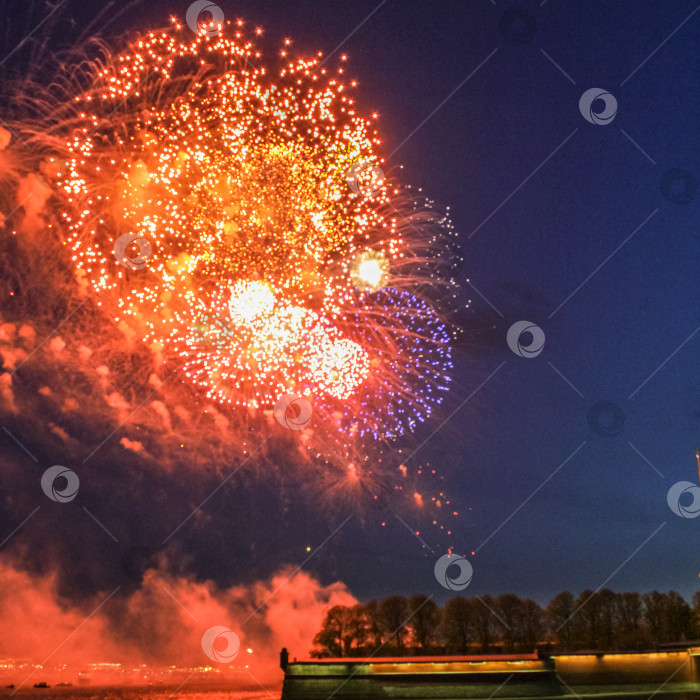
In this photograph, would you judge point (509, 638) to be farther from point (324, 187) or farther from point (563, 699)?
point (324, 187)

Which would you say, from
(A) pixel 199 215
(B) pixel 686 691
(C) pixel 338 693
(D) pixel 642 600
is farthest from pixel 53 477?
(D) pixel 642 600

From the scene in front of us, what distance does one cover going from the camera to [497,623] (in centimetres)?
8244

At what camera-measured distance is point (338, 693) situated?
29828 mm

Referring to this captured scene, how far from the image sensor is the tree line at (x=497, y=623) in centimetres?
7650

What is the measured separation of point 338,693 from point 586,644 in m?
56.6
